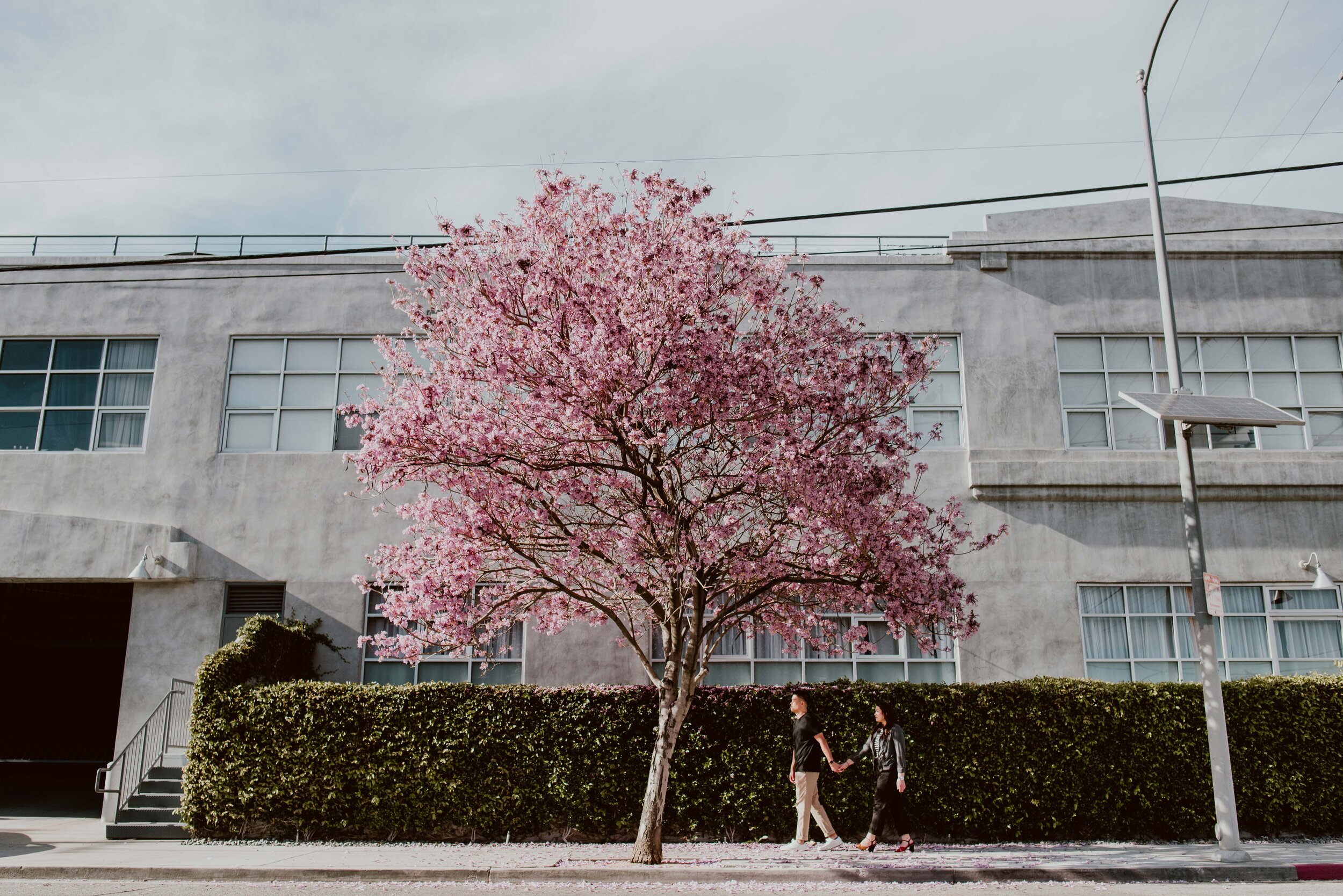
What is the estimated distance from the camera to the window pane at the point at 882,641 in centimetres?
1529

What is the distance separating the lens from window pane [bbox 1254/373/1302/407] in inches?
640

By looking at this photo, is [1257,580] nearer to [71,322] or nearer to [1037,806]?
[1037,806]

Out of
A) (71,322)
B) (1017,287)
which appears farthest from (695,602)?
(71,322)

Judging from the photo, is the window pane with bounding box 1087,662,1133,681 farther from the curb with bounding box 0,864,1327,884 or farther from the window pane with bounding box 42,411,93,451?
the window pane with bounding box 42,411,93,451

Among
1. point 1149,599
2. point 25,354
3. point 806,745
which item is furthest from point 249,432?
point 1149,599

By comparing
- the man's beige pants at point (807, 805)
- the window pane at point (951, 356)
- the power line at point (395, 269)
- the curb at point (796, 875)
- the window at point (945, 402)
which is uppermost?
the power line at point (395, 269)

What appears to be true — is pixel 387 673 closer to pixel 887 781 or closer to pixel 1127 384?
pixel 887 781

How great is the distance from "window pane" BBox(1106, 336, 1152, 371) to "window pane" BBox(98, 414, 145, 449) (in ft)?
51.9

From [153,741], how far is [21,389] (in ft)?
21.3

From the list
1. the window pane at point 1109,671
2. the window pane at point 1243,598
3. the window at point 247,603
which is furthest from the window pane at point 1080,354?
the window at point 247,603

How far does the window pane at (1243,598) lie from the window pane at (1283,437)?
2307mm

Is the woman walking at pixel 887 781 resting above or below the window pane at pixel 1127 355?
below

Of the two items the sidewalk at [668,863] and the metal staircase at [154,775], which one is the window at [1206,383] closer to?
the sidewalk at [668,863]

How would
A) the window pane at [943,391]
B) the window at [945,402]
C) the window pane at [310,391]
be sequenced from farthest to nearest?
the window pane at [310,391]
the window pane at [943,391]
the window at [945,402]
